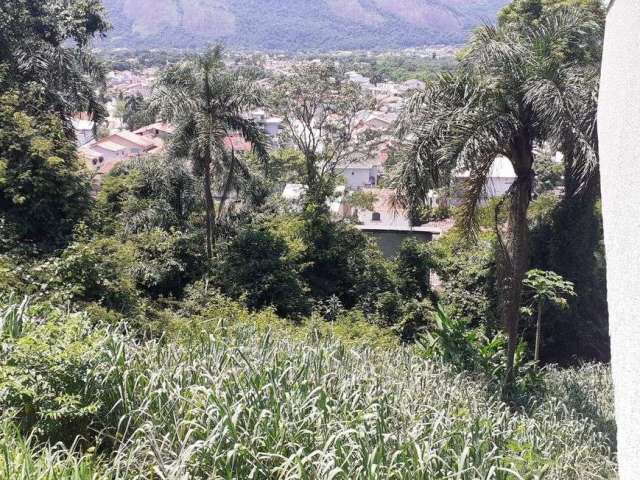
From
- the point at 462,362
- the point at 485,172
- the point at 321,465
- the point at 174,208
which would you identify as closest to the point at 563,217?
the point at 485,172

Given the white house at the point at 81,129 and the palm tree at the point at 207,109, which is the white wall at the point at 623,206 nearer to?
the palm tree at the point at 207,109

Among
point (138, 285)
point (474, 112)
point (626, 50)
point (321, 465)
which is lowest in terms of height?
point (138, 285)

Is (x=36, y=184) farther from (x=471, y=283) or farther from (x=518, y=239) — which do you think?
(x=471, y=283)

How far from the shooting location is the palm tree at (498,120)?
7848 millimetres

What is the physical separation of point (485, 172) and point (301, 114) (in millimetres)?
11574

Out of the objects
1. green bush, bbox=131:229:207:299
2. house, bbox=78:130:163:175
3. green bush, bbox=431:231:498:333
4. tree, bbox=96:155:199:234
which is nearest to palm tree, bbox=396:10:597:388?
green bush, bbox=431:231:498:333

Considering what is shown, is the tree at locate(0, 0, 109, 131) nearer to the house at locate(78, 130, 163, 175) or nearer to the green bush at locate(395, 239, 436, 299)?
the green bush at locate(395, 239, 436, 299)

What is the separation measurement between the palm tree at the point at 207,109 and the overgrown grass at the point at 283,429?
10063mm

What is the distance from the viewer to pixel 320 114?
19781 millimetres

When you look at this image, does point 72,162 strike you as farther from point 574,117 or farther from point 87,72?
point 574,117

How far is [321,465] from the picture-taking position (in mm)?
3057

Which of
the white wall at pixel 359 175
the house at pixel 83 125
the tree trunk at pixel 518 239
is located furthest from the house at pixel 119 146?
the tree trunk at pixel 518 239

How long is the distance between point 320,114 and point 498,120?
1223 centimetres

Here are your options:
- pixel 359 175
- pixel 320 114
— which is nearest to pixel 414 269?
pixel 320 114
